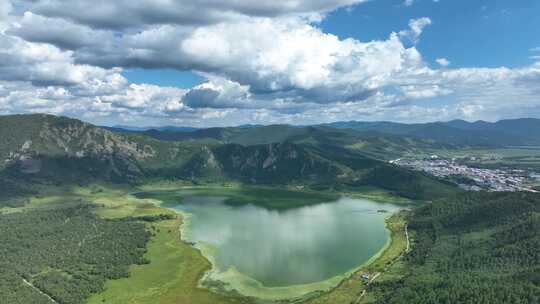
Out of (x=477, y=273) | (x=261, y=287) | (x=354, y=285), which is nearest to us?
(x=477, y=273)

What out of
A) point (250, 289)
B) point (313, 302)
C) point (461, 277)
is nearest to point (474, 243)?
point (461, 277)

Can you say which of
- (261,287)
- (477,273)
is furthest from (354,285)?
(477,273)

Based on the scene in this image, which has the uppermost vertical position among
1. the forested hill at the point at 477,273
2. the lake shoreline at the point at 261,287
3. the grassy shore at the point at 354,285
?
the forested hill at the point at 477,273

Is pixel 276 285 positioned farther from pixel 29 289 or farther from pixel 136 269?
pixel 29 289

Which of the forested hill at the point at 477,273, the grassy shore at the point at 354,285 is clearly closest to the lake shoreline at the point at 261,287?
the grassy shore at the point at 354,285

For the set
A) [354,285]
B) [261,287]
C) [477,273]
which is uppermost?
[477,273]

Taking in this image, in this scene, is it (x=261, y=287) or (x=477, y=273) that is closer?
(x=477, y=273)

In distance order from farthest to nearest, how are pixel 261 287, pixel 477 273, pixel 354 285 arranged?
pixel 261 287
pixel 354 285
pixel 477 273

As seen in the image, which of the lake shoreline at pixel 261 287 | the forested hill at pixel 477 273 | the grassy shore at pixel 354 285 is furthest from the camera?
the lake shoreline at pixel 261 287

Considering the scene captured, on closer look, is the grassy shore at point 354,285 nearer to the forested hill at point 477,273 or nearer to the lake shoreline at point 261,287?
the lake shoreline at point 261,287

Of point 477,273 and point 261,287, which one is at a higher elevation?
point 477,273

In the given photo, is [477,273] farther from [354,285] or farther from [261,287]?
[261,287]
